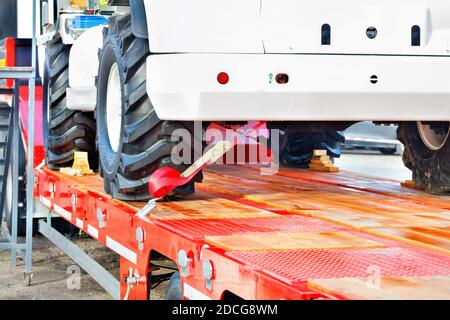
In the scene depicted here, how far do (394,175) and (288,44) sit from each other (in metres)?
9.78

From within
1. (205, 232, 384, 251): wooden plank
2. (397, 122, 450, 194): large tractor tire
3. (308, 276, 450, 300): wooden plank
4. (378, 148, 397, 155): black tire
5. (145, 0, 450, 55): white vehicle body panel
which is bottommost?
(378, 148, 397, 155): black tire

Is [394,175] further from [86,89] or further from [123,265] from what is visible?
[123,265]

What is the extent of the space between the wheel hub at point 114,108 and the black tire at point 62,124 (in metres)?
1.71

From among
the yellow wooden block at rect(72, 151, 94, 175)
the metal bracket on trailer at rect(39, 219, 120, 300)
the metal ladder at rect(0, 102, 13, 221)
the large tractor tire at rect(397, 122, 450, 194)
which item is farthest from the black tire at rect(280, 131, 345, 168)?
the metal ladder at rect(0, 102, 13, 221)

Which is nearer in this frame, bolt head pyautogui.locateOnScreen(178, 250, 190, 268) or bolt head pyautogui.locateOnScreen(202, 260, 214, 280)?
bolt head pyautogui.locateOnScreen(202, 260, 214, 280)

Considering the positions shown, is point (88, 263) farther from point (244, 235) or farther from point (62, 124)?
point (62, 124)

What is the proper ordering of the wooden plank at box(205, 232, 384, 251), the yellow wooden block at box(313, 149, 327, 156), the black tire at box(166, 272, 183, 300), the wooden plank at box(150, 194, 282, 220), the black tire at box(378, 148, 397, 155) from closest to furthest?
1. the wooden plank at box(205, 232, 384, 251)
2. the black tire at box(166, 272, 183, 300)
3. the wooden plank at box(150, 194, 282, 220)
4. the yellow wooden block at box(313, 149, 327, 156)
5. the black tire at box(378, 148, 397, 155)

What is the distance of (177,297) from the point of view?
3881mm

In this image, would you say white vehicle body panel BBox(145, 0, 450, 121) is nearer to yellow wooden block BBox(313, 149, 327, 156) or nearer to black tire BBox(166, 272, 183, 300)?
black tire BBox(166, 272, 183, 300)

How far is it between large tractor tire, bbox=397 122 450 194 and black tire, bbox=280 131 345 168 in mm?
1511

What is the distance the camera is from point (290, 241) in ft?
11.9

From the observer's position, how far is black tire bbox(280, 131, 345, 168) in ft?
25.8

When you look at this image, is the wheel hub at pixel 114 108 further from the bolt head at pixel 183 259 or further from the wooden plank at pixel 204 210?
the bolt head at pixel 183 259
